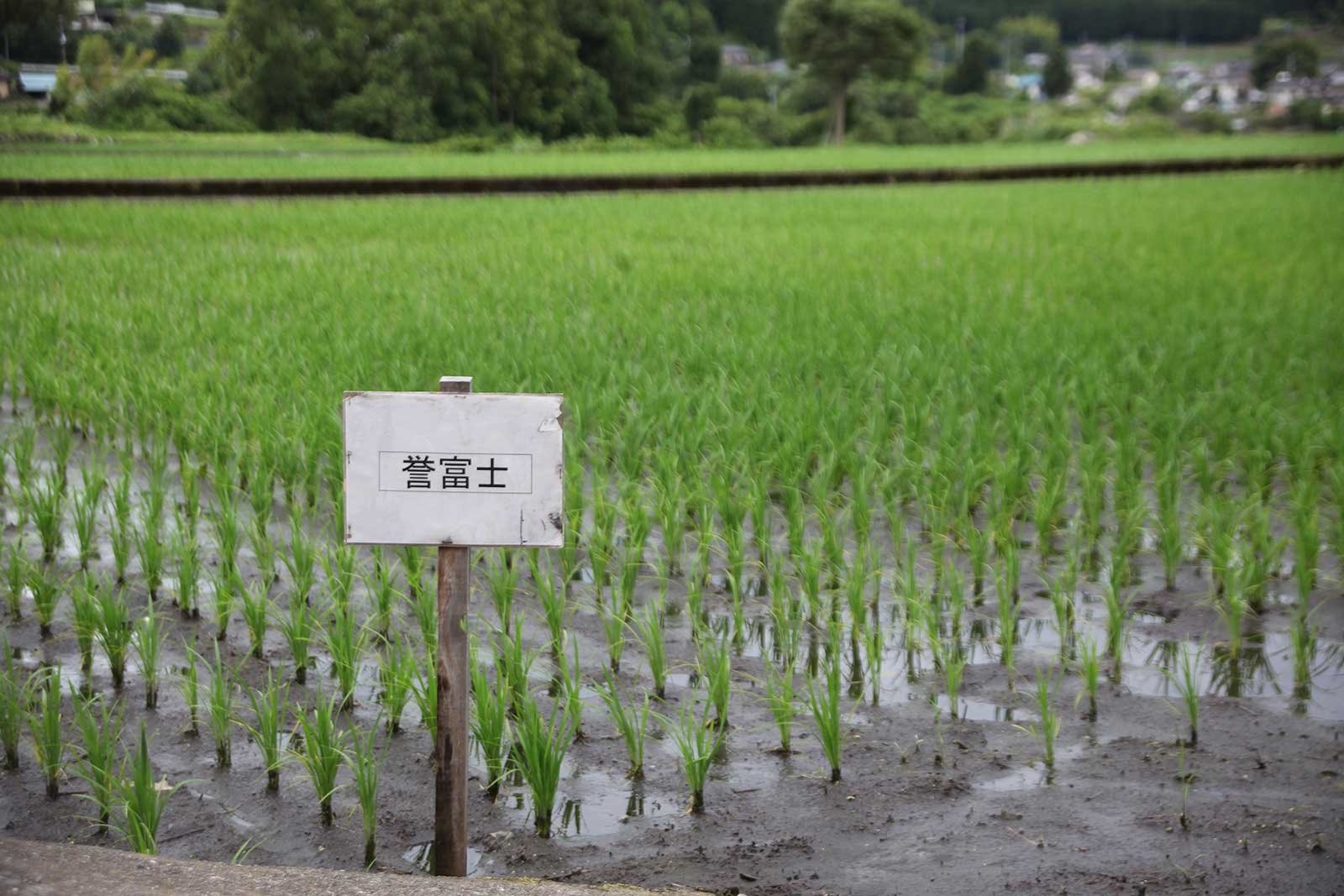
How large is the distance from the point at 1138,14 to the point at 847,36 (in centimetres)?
4804

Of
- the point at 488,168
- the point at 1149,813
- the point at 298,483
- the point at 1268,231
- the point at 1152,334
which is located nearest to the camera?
the point at 1149,813

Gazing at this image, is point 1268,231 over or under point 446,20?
under

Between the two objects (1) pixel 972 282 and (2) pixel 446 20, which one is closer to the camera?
(1) pixel 972 282

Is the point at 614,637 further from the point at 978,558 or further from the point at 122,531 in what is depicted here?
the point at 122,531

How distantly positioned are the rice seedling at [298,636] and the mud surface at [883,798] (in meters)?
0.04

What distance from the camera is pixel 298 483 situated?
4055 mm

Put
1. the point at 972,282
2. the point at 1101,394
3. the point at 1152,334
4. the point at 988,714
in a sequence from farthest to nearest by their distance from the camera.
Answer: the point at 972,282 < the point at 1152,334 < the point at 1101,394 < the point at 988,714

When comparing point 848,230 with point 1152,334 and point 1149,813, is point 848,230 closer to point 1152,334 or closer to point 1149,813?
point 1152,334

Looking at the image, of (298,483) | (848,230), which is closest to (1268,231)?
(848,230)

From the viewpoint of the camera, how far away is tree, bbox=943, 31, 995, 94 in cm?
6349

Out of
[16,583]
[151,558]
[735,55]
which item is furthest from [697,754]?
[735,55]

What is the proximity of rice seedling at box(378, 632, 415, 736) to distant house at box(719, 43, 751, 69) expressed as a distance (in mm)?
56360

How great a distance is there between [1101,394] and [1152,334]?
1.70 meters

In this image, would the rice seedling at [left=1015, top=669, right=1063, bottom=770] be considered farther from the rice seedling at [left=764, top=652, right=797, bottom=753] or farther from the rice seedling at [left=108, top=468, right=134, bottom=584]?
the rice seedling at [left=108, top=468, right=134, bottom=584]
